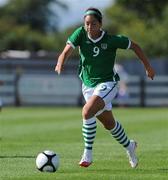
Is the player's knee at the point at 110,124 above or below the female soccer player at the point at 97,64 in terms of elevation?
below

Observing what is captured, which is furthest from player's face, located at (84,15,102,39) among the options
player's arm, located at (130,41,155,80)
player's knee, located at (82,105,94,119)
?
player's knee, located at (82,105,94,119)

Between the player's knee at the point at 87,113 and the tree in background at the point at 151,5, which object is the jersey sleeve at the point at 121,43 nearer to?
the player's knee at the point at 87,113

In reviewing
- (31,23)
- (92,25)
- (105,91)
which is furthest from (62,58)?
(31,23)

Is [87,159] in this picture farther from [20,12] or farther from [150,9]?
[20,12]

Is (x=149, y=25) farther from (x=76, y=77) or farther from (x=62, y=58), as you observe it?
(x=62, y=58)

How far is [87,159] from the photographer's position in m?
12.5

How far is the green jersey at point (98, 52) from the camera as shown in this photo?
492 inches

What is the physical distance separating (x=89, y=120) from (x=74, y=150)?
11.5 feet

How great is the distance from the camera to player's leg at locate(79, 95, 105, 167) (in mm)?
12180

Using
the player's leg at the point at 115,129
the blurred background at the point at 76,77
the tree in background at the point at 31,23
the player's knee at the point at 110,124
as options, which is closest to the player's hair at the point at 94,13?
the player's leg at the point at 115,129

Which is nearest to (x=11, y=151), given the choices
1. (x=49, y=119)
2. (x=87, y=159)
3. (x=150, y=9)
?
(x=87, y=159)

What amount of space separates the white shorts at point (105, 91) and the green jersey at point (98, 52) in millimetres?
81

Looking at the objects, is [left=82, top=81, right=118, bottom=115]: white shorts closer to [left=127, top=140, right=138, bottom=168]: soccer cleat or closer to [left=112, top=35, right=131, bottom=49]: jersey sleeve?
[left=112, top=35, right=131, bottom=49]: jersey sleeve

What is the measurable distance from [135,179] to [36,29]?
340 feet
